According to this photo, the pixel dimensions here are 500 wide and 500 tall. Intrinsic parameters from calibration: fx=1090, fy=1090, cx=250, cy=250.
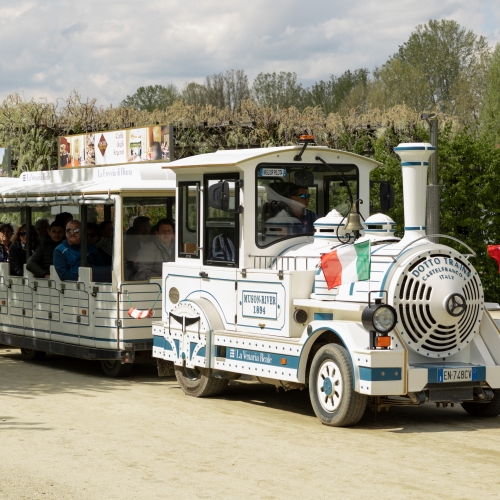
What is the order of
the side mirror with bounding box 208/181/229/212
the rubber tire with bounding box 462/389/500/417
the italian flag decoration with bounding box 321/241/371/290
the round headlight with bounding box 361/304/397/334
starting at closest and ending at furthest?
the round headlight with bounding box 361/304/397/334, the italian flag decoration with bounding box 321/241/371/290, the rubber tire with bounding box 462/389/500/417, the side mirror with bounding box 208/181/229/212

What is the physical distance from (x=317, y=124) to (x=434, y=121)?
8.05 metres

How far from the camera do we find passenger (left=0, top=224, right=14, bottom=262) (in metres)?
16.0

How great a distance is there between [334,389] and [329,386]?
6 cm

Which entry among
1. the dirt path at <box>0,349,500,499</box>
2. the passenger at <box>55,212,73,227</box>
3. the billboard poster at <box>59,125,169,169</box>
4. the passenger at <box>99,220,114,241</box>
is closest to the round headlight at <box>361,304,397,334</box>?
the dirt path at <box>0,349,500,499</box>

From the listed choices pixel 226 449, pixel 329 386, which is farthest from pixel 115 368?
pixel 226 449

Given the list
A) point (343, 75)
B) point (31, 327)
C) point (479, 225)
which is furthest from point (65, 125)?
point (343, 75)

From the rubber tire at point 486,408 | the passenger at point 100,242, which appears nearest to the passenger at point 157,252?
the passenger at point 100,242

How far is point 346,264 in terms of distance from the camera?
9.70 m

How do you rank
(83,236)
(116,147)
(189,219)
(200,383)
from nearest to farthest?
(200,383) < (189,219) < (83,236) < (116,147)

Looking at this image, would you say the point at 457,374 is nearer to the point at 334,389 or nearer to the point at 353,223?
the point at 334,389

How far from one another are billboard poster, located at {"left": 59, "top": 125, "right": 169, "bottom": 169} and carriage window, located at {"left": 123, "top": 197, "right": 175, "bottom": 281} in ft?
2.46

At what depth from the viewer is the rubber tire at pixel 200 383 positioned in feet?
36.8

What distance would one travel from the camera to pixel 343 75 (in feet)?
254

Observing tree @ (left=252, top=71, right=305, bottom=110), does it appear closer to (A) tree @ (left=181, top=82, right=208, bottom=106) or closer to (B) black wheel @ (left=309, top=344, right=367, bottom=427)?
(A) tree @ (left=181, top=82, right=208, bottom=106)
